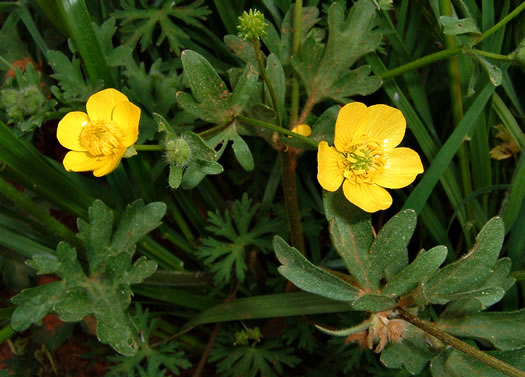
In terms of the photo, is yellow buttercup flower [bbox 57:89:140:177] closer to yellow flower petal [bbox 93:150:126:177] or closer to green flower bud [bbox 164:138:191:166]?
yellow flower petal [bbox 93:150:126:177]

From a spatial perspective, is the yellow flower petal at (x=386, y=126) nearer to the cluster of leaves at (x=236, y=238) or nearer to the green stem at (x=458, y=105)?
the green stem at (x=458, y=105)

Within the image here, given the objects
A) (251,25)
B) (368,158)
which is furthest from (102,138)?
(368,158)

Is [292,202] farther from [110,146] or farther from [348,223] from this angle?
[110,146]

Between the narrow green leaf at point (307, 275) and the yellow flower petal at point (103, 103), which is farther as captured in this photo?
the yellow flower petal at point (103, 103)

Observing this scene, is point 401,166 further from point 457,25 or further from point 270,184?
point 270,184

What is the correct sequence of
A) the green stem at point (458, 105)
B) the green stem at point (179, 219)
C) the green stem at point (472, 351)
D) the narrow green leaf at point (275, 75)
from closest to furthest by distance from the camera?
the green stem at point (472, 351), the narrow green leaf at point (275, 75), the green stem at point (458, 105), the green stem at point (179, 219)

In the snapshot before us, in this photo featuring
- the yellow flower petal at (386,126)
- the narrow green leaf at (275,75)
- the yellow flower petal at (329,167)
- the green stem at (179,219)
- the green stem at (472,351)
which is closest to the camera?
the green stem at (472,351)

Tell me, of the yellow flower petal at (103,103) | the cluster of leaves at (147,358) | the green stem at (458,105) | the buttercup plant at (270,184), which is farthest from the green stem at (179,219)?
the green stem at (458,105)

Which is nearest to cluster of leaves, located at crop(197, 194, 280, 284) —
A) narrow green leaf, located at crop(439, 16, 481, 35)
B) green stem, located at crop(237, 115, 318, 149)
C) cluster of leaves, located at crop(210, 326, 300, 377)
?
cluster of leaves, located at crop(210, 326, 300, 377)
